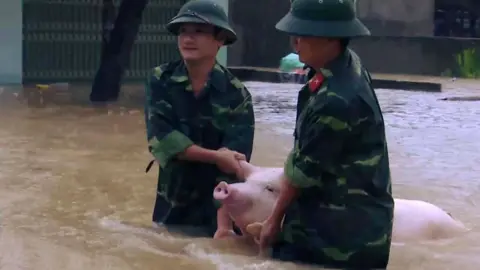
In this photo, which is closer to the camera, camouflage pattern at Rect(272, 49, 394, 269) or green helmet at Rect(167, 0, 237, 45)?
camouflage pattern at Rect(272, 49, 394, 269)

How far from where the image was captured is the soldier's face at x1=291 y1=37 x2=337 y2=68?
4.27 m

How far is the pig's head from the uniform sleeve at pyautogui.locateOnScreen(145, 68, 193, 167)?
1.21ft

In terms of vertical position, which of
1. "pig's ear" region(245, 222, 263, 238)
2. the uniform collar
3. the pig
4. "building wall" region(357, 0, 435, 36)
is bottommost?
"building wall" region(357, 0, 435, 36)

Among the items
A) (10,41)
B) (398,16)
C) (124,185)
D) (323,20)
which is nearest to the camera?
(323,20)

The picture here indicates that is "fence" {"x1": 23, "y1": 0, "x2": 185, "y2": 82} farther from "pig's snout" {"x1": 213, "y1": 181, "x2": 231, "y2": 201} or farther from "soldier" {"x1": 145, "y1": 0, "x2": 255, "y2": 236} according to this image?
"pig's snout" {"x1": 213, "y1": 181, "x2": 231, "y2": 201}

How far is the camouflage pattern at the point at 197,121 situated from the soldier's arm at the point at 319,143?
0.85 meters

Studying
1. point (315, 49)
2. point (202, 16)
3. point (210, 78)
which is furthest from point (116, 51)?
point (315, 49)

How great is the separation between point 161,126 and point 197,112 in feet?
0.73

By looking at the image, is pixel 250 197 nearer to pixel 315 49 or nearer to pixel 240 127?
pixel 240 127

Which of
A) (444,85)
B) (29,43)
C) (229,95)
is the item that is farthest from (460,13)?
(229,95)

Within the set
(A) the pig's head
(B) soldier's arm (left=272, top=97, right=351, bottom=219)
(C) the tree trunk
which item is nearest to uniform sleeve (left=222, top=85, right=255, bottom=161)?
(A) the pig's head

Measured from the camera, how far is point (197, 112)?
16.7ft

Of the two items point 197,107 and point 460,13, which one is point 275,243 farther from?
point 460,13

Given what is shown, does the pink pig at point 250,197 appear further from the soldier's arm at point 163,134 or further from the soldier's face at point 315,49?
the soldier's face at point 315,49
